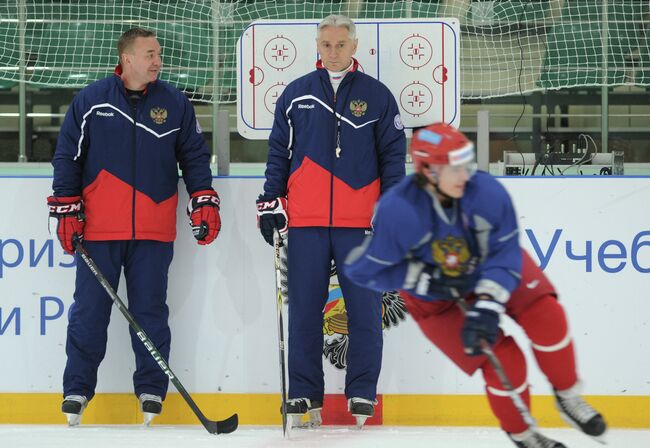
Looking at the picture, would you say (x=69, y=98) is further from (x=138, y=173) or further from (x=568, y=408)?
(x=568, y=408)

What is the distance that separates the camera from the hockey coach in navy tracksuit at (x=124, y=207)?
3838 mm

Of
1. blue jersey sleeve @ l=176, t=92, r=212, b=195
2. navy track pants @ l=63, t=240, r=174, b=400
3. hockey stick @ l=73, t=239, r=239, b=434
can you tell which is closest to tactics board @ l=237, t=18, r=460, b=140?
blue jersey sleeve @ l=176, t=92, r=212, b=195

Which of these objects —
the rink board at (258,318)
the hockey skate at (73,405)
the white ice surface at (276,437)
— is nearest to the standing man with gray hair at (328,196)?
the white ice surface at (276,437)

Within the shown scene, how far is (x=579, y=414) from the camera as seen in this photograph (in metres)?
2.61

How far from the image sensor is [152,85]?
12.9ft

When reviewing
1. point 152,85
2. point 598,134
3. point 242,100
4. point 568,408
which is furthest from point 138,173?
point 598,134

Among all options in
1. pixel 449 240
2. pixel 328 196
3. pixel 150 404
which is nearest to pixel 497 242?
pixel 449 240

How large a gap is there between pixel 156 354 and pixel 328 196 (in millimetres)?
847

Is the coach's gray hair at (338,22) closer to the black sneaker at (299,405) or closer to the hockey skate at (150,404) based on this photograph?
the black sneaker at (299,405)

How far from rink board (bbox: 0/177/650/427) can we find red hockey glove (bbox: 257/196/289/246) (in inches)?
11.7

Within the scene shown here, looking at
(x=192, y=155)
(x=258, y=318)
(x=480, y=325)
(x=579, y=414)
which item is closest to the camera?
(x=480, y=325)

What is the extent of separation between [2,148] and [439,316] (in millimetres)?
5019

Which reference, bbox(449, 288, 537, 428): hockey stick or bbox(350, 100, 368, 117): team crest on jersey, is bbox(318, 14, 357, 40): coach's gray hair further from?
bbox(449, 288, 537, 428): hockey stick

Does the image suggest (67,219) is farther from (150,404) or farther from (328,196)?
(328,196)
